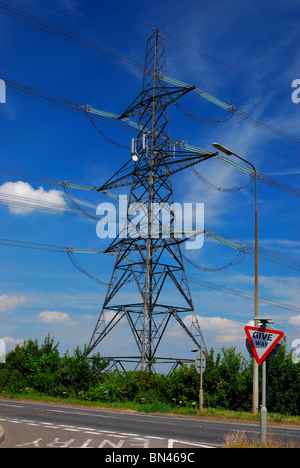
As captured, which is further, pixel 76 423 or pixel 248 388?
pixel 248 388

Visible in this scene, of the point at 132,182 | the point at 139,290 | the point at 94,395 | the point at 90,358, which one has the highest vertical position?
the point at 132,182

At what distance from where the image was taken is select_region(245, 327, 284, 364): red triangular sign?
13008 mm

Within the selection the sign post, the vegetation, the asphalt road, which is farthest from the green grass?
the sign post

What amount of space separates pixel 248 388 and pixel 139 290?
13.9 m

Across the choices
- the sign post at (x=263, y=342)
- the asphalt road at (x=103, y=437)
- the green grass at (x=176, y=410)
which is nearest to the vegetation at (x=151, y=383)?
the green grass at (x=176, y=410)

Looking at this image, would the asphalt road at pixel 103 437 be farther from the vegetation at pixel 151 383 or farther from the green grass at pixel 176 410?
the vegetation at pixel 151 383

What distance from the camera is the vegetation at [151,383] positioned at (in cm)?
2741

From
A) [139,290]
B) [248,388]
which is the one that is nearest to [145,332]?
[139,290]

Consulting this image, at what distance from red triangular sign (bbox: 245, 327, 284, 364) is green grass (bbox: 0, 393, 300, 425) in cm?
1218

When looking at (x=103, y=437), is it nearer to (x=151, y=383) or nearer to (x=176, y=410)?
(x=176, y=410)

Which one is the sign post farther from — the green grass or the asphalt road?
the green grass
